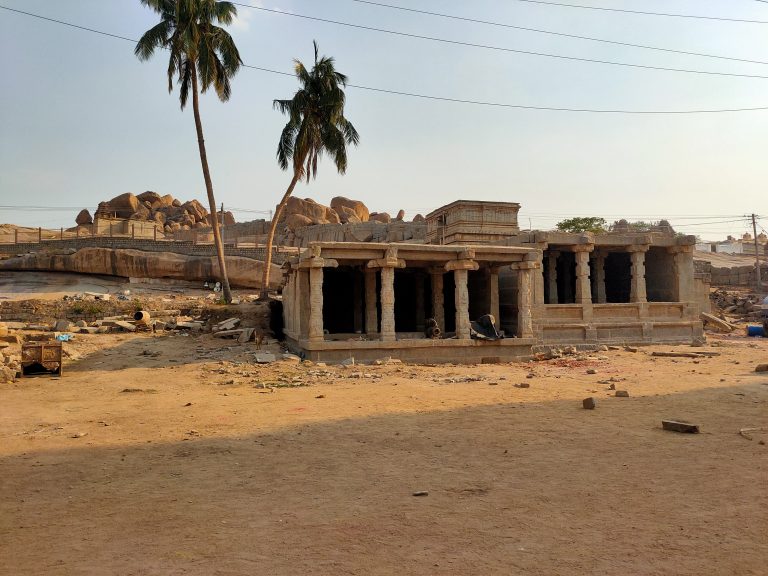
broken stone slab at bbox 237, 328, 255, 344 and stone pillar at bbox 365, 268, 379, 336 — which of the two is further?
stone pillar at bbox 365, 268, 379, 336

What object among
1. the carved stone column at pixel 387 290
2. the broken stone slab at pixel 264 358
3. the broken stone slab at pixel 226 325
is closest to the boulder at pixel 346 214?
the broken stone slab at pixel 226 325

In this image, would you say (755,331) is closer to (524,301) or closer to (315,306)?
(524,301)

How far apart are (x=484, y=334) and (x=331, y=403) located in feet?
26.4

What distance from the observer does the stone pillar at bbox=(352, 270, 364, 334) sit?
64.6ft

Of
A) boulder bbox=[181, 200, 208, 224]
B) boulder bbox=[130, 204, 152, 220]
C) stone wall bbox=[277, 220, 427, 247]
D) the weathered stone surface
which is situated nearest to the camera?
the weathered stone surface

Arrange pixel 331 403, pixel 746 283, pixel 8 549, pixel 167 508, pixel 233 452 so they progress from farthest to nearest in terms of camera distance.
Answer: pixel 746 283, pixel 331 403, pixel 233 452, pixel 167 508, pixel 8 549

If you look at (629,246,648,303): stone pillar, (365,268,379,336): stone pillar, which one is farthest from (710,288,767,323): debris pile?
(365,268,379,336): stone pillar

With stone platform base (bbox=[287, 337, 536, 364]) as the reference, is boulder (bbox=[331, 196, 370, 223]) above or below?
above

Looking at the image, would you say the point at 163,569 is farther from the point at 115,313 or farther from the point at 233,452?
the point at 115,313

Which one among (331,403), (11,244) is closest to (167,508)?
(331,403)

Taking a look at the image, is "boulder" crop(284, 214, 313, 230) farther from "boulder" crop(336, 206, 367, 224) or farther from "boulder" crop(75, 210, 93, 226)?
"boulder" crop(75, 210, 93, 226)

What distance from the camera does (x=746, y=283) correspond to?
124ft

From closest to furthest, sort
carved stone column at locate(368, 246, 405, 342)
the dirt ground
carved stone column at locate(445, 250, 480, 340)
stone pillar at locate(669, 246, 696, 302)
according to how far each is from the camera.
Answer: the dirt ground → carved stone column at locate(368, 246, 405, 342) → carved stone column at locate(445, 250, 480, 340) → stone pillar at locate(669, 246, 696, 302)

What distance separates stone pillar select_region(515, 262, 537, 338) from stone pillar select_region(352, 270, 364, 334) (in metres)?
5.88
